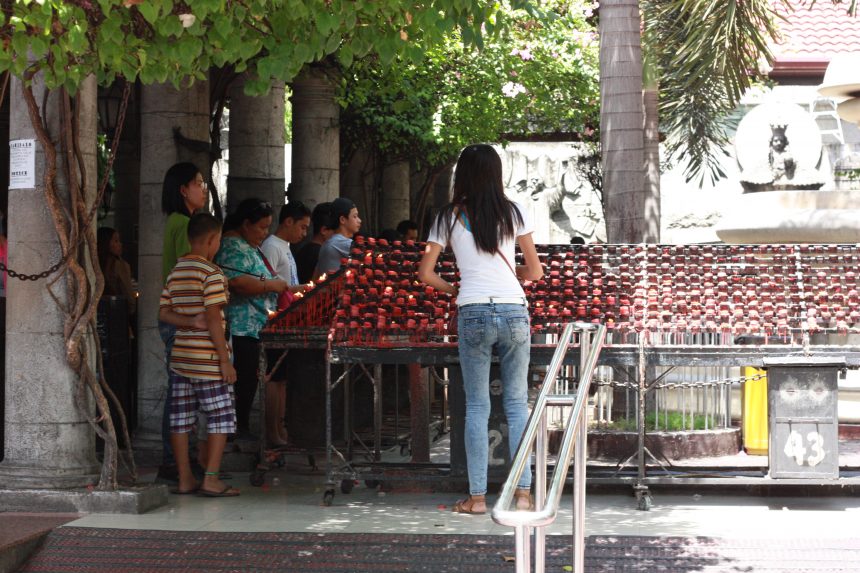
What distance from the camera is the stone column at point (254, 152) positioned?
13461 millimetres

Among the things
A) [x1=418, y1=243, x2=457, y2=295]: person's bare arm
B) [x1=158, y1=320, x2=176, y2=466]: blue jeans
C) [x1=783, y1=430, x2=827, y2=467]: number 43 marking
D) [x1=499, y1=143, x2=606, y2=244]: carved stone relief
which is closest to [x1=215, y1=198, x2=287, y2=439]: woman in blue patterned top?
[x1=158, y1=320, x2=176, y2=466]: blue jeans

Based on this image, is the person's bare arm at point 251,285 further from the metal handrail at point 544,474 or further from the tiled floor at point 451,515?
the metal handrail at point 544,474

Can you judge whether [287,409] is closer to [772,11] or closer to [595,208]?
[772,11]

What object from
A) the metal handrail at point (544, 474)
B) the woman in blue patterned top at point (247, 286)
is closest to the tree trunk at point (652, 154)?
the woman in blue patterned top at point (247, 286)

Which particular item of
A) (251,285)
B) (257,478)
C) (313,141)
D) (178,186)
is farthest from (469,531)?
(313,141)

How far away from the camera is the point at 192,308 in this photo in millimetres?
8062

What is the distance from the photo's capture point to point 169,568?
21.1 ft

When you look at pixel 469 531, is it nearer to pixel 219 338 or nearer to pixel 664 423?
pixel 219 338

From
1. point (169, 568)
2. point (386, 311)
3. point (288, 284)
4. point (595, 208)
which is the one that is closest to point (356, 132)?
point (288, 284)

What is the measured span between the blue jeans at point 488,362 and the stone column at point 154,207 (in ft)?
11.3

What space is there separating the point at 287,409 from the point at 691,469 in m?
3.11

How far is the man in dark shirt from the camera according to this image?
1059cm

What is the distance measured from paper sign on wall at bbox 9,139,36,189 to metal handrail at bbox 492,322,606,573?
363 cm

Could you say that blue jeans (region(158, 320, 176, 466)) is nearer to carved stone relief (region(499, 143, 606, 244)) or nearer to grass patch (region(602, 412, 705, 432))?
grass patch (region(602, 412, 705, 432))
